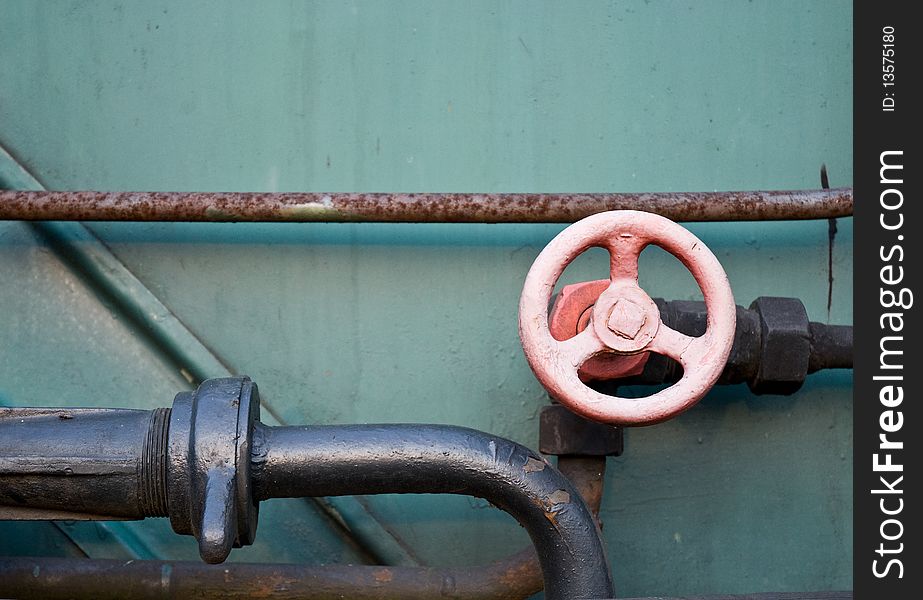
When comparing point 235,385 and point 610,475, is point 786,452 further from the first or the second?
point 235,385

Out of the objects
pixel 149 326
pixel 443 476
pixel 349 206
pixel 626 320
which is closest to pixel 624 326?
pixel 626 320

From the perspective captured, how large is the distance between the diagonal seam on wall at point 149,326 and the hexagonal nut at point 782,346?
50 cm

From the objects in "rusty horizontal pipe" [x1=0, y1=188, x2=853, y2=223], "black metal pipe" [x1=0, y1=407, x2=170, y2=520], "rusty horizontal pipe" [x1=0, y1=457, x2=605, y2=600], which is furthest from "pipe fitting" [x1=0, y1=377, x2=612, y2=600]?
"rusty horizontal pipe" [x1=0, y1=188, x2=853, y2=223]

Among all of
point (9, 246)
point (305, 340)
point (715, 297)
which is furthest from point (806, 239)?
point (9, 246)

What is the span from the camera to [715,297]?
2.69ft

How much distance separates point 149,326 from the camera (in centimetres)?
108

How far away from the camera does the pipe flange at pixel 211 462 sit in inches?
30.4

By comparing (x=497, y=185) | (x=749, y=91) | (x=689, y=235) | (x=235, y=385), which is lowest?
(x=235, y=385)

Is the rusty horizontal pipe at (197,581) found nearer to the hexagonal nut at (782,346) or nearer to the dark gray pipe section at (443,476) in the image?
the dark gray pipe section at (443,476)

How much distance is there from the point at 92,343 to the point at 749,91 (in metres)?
0.91

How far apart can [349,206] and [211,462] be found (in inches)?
13.8

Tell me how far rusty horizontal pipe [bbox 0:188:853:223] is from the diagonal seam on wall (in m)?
0.10

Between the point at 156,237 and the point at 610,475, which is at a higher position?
the point at 156,237

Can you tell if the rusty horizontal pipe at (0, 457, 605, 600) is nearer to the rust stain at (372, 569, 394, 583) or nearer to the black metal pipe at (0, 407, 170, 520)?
the rust stain at (372, 569, 394, 583)
